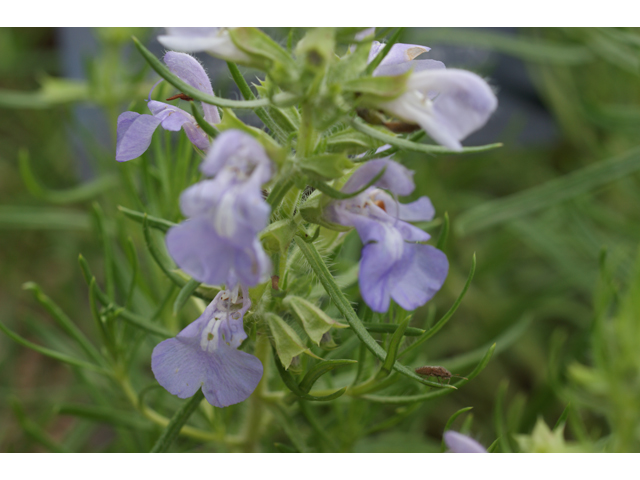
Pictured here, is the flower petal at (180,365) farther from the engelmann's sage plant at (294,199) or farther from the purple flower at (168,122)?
the purple flower at (168,122)

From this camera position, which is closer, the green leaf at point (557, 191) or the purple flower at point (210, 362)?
the purple flower at point (210, 362)

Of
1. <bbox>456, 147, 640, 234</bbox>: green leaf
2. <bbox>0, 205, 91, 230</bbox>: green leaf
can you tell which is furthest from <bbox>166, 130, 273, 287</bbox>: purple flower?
<bbox>0, 205, 91, 230</bbox>: green leaf

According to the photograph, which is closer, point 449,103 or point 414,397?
point 449,103

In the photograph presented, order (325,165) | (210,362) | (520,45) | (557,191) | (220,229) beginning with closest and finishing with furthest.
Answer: (220,229) → (325,165) → (210,362) → (557,191) → (520,45)

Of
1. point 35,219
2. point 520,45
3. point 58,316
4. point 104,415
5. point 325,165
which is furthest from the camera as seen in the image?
point 520,45

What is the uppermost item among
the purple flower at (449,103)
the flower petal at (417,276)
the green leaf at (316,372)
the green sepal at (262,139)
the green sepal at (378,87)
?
the green sepal at (378,87)

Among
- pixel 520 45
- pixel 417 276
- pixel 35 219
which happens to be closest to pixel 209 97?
pixel 417 276

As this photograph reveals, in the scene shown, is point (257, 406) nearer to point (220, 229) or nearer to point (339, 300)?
point (339, 300)

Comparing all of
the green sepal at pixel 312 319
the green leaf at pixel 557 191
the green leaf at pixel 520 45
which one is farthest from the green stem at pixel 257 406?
the green leaf at pixel 520 45
